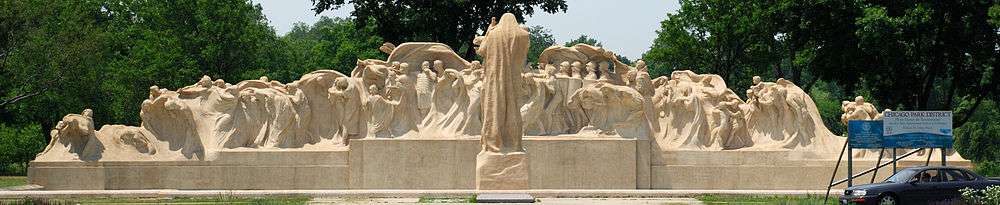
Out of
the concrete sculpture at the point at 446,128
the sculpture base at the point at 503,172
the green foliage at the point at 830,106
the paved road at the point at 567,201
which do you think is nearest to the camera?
the paved road at the point at 567,201

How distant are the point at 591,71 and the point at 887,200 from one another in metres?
12.3

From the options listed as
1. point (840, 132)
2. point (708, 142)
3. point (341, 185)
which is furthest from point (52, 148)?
point (840, 132)

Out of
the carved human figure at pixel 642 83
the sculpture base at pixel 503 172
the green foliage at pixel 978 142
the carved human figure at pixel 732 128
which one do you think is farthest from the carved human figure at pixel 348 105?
the green foliage at pixel 978 142

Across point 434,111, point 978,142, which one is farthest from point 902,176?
point 978,142

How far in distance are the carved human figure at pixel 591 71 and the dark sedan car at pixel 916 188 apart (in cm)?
1145

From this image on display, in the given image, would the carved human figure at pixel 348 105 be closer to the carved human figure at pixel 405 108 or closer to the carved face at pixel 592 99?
the carved human figure at pixel 405 108

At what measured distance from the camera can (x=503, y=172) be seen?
35.2 m

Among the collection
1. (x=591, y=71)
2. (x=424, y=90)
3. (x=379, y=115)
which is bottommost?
(x=379, y=115)

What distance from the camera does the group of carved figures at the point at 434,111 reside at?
41156mm

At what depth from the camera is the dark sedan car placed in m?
30.4

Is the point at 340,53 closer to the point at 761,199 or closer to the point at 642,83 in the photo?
the point at 642,83

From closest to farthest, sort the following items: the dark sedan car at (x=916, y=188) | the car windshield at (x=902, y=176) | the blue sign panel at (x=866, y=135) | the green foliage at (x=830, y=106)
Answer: the dark sedan car at (x=916, y=188) < the car windshield at (x=902, y=176) < the blue sign panel at (x=866, y=135) < the green foliage at (x=830, y=106)

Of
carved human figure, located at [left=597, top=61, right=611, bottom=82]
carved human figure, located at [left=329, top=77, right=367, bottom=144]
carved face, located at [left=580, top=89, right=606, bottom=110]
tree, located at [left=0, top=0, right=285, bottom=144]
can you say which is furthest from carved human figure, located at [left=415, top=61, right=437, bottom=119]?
tree, located at [left=0, top=0, right=285, bottom=144]

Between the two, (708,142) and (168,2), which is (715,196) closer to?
(708,142)
